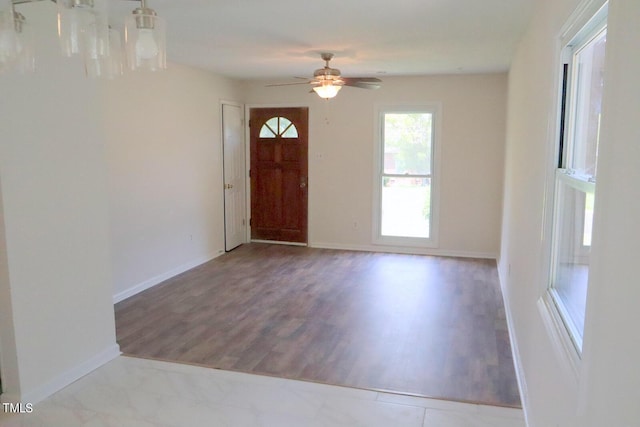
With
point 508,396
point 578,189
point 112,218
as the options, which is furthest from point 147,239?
point 578,189

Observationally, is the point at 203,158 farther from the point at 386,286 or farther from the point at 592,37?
the point at 592,37

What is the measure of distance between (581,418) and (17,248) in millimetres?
2796

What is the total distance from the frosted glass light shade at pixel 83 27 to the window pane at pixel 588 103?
1.58 m

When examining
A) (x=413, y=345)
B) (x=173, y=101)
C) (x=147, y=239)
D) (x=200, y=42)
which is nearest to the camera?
(x=413, y=345)

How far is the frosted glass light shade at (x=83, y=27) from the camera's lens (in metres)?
1.42

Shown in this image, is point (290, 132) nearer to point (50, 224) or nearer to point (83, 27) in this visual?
point (50, 224)

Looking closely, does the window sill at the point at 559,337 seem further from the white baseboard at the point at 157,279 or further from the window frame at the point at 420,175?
the window frame at the point at 420,175

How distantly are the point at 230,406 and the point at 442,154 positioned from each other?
4.75 metres

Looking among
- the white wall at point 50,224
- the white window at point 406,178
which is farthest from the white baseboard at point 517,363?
the white wall at point 50,224

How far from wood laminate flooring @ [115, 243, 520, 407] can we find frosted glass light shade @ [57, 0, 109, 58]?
2373 millimetres

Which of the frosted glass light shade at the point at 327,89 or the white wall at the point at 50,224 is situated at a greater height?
the frosted glass light shade at the point at 327,89

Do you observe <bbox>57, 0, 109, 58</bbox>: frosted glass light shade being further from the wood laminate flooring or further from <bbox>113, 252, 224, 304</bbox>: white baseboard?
<bbox>113, 252, 224, 304</bbox>: white baseboard

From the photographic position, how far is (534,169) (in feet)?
9.44

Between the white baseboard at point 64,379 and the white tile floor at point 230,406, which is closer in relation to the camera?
the white tile floor at point 230,406
